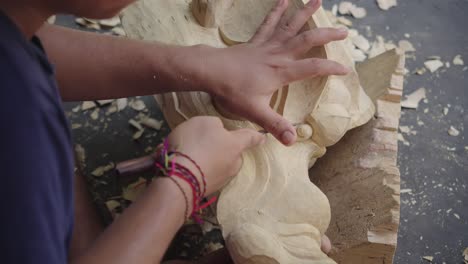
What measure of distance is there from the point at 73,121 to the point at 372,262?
3.70ft

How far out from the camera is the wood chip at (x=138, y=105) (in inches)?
72.1

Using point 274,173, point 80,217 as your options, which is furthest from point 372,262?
point 80,217

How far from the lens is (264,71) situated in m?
1.10

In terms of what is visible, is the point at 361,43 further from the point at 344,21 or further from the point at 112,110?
the point at 112,110

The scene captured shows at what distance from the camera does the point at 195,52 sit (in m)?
1.14

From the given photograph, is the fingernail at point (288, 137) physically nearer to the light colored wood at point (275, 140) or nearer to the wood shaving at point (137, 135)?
the light colored wood at point (275, 140)

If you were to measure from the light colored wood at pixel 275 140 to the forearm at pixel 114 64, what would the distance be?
118 mm

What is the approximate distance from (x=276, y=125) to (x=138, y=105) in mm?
894

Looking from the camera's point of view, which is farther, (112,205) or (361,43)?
(361,43)

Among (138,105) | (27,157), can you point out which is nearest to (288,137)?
(27,157)

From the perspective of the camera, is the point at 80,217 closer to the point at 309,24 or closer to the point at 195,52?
the point at 195,52

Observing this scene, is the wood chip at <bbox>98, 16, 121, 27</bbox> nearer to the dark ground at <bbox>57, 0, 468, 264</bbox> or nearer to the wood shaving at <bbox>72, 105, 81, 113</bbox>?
the dark ground at <bbox>57, 0, 468, 264</bbox>

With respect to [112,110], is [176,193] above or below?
above

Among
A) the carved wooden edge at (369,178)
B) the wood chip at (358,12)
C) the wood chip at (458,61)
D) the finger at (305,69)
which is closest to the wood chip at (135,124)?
the carved wooden edge at (369,178)
